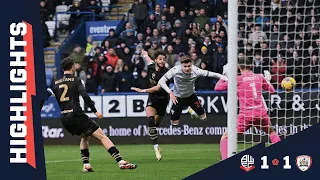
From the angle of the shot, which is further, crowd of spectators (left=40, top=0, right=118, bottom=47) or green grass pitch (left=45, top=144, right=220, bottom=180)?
crowd of spectators (left=40, top=0, right=118, bottom=47)

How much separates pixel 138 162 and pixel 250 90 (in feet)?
11.2

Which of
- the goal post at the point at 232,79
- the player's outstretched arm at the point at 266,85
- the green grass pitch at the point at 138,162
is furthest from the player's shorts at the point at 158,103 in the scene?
the goal post at the point at 232,79

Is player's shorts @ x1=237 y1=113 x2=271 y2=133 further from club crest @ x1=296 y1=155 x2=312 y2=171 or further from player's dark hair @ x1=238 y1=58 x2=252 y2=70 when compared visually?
club crest @ x1=296 y1=155 x2=312 y2=171

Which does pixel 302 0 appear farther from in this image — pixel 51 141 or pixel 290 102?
pixel 51 141

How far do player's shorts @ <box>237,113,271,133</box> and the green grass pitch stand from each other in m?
1.13

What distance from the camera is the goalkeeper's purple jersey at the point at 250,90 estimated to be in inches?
572

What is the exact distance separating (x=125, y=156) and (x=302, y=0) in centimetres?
605

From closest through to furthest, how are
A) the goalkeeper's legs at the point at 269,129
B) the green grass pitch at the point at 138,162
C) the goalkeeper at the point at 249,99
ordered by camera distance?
the goalkeeper at the point at 249,99, the green grass pitch at the point at 138,162, the goalkeeper's legs at the point at 269,129

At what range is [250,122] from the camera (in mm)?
15039

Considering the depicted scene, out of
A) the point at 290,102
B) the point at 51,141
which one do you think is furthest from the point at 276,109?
the point at 51,141

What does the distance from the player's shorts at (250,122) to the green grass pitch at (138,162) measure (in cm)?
113

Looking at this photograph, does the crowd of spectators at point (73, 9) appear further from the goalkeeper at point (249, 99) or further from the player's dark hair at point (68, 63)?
the player's dark hair at point (68, 63)

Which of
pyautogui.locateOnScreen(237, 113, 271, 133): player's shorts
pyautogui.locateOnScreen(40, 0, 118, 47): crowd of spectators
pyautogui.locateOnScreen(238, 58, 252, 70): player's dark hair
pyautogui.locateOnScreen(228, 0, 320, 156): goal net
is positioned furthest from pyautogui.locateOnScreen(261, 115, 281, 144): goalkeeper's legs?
pyautogui.locateOnScreen(40, 0, 118, 47): crowd of spectators

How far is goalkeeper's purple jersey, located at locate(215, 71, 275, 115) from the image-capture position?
14523mm
